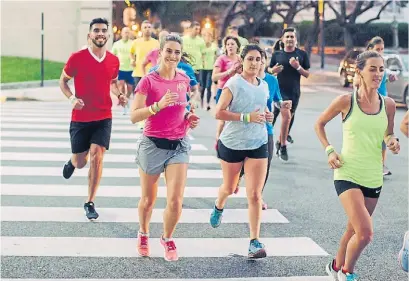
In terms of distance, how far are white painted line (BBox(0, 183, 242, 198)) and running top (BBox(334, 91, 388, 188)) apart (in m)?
3.54

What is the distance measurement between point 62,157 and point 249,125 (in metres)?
5.39

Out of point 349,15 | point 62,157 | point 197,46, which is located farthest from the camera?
point 349,15

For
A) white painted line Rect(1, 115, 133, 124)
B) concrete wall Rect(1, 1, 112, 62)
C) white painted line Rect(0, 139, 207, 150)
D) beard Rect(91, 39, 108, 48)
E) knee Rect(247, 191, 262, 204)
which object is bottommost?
white painted line Rect(0, 139, 207, 150)

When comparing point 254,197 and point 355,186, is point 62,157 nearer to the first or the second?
point 254,197

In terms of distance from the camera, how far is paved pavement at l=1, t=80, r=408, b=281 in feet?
18.1

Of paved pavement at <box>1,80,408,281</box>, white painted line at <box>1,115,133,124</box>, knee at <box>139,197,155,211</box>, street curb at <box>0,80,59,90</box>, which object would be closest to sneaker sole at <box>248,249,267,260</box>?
paved pavement at <box>1,80,408,281</box>

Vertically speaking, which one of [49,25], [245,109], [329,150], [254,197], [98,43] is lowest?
[254,197]

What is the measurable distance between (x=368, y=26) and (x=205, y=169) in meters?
45.5

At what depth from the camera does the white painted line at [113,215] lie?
23.2 ft

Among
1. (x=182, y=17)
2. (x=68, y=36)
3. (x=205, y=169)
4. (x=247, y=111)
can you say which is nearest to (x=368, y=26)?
(x=182, y=17)

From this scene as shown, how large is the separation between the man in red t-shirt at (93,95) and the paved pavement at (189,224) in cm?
65

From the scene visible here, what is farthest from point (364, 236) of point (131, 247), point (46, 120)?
point (46, 120)

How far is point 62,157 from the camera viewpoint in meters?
10.7

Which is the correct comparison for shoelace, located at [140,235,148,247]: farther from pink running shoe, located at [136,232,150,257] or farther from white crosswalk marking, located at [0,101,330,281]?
white crosswalk marking, located at [0,101,330,281]
